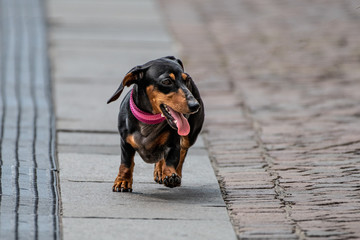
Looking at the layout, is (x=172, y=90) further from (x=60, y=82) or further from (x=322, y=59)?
(x=322, y=59)

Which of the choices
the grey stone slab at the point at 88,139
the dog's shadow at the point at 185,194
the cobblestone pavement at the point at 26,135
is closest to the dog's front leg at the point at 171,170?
the dog's shadow at the point at 185,194

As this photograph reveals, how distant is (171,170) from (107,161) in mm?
1172

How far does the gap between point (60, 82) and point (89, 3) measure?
19.0 ft

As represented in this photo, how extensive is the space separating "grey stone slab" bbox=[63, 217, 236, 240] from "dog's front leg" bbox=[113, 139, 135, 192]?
0.69 meters

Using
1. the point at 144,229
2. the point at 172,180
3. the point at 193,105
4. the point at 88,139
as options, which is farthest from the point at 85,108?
the point at 144,229


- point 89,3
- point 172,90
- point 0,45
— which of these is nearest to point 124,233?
point 172,90

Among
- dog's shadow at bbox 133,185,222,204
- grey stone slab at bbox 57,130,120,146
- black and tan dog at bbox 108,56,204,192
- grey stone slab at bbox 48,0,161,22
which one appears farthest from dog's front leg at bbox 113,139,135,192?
grey stone slab at bbox 48,0,161,22

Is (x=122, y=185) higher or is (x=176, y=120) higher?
(x=176, y=120)

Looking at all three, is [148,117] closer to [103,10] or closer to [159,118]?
[159,118]

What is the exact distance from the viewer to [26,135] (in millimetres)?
7637

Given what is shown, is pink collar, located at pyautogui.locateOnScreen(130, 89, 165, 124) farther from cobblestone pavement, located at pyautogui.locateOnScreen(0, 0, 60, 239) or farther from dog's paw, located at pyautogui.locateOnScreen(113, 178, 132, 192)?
cobblestone pavement, located at pyautogui.locateOnScreen(0, 0, 60, 239)

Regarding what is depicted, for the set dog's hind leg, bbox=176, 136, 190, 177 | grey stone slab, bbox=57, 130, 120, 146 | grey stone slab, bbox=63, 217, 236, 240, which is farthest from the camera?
grey stone slab, bbox=57, 130, 120, 146

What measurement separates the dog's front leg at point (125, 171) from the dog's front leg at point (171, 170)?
26cm

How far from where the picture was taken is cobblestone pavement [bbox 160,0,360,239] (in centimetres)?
568
